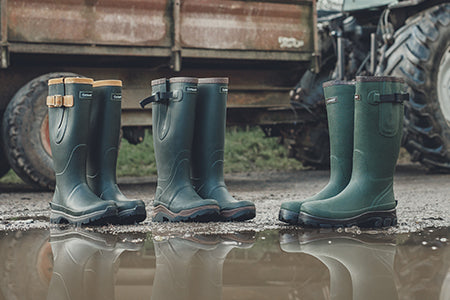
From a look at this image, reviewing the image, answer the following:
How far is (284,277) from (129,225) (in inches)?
43.9

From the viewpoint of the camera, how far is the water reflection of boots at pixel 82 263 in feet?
5.18

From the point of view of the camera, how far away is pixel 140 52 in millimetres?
4656

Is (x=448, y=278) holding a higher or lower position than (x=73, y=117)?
lower

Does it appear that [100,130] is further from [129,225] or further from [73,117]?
[129,225]

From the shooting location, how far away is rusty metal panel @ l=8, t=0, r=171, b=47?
4.27 metres

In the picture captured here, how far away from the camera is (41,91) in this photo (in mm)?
4273

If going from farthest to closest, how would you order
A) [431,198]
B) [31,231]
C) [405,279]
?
[431,198]
[31,231]
[405,279]

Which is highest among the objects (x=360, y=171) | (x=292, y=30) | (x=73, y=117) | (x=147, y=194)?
(x=292, y=30)

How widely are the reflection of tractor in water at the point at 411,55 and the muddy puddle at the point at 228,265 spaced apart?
2.63m

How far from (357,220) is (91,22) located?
265cm

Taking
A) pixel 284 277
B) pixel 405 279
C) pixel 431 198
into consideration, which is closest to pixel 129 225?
pixel 284 277

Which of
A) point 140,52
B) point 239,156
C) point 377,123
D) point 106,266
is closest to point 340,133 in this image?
point 377,123

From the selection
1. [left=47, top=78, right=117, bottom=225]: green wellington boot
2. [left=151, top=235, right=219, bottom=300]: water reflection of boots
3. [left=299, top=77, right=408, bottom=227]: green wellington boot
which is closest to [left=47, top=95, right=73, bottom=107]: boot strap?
[left=47, top=78, right=117, bottom=225]: green wellington boot

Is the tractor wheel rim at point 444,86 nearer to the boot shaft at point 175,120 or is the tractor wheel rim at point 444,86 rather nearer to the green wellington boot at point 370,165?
the green wellington boot at point 370,165
